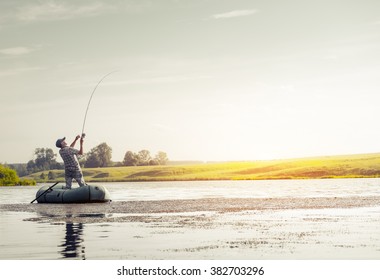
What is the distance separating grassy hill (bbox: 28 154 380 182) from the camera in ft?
388

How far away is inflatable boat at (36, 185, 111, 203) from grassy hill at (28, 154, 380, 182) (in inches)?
3082

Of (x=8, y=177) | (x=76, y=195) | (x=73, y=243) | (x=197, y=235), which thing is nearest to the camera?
(x=73, y=243)

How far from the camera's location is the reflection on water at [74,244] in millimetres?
16234

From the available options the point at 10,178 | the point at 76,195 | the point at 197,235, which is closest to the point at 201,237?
the point at 197,235

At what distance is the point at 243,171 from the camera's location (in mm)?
143250

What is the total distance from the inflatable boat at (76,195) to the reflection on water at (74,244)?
44.1ft

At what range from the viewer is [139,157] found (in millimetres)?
146750

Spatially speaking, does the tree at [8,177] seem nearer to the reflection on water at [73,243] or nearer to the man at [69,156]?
the man at [69,156]

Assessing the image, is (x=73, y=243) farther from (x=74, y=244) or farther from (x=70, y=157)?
(x=70, y=157)

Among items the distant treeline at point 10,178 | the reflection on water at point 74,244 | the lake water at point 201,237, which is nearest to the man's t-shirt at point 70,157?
the lake water at point 201,237

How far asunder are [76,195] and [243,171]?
10811 centimetres

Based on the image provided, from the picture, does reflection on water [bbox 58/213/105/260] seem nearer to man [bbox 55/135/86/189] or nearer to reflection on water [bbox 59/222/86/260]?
reflection on water [bbox 59/222/86/260]

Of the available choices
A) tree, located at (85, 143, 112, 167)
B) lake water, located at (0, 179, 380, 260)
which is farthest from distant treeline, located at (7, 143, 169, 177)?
lake water, located at (0, 179, 380, 260)
